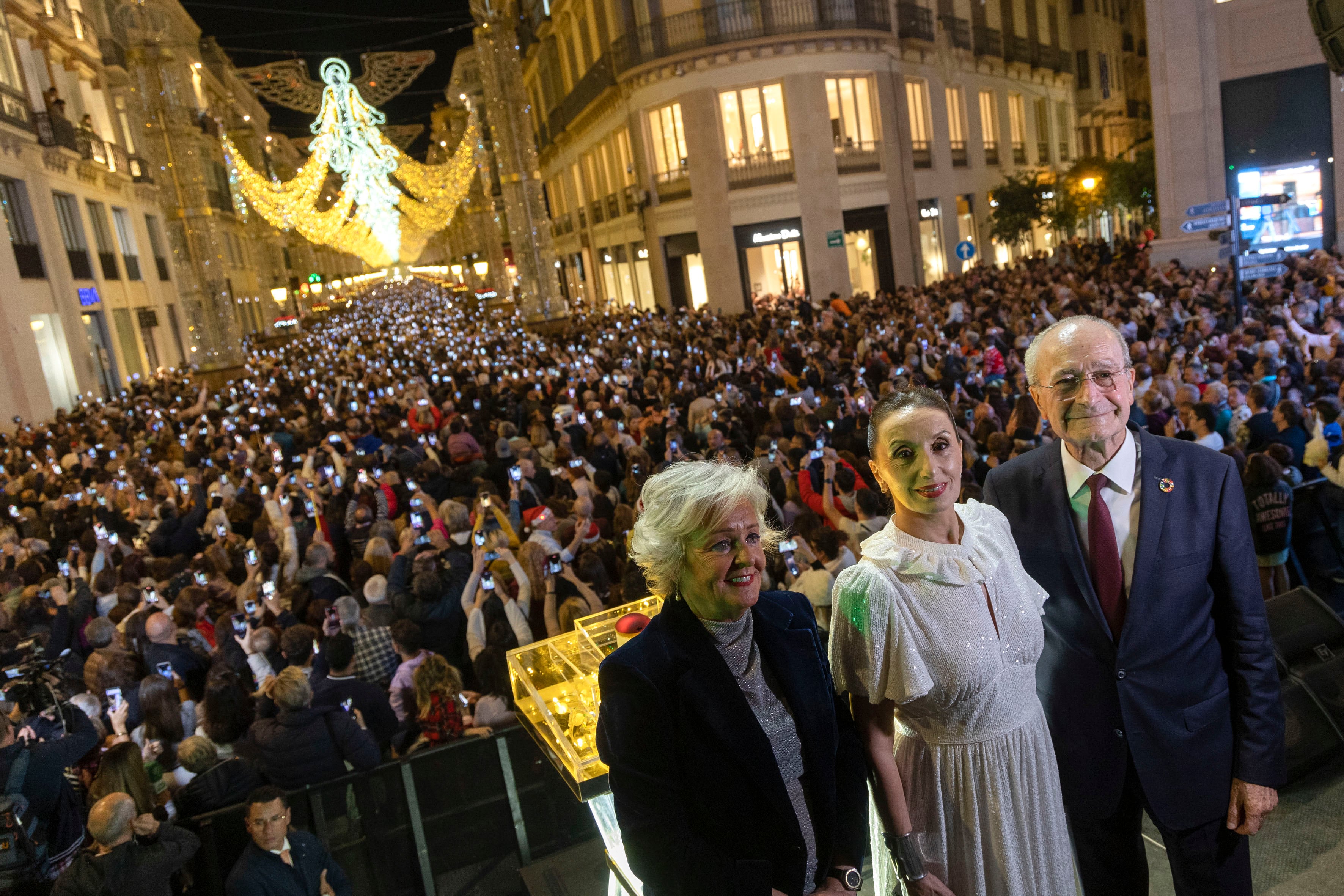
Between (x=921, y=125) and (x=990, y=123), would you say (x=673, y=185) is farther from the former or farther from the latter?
(x=990, y=123)

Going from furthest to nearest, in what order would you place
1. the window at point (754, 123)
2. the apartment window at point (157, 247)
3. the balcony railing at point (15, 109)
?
the apartment window at point (157, 247) → the window at point (754, 123) → the balcony railing at point (15, 109)

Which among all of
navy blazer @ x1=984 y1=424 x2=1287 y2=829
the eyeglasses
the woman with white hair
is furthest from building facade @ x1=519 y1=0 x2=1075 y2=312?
the woman with white hair

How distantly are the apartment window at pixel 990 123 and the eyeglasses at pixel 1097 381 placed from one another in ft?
118

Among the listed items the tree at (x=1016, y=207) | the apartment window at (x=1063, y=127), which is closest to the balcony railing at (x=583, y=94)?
the tree at (x=1016, y=207)

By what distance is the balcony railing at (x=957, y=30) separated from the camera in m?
32.7

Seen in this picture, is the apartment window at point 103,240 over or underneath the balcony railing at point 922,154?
over

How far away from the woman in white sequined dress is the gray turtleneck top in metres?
0.24

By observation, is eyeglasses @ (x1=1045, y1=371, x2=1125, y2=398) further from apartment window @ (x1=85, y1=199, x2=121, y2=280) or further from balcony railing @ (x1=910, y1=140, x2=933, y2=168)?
apartment window @ (x1=85, y1=199, x2=121, y2=280)

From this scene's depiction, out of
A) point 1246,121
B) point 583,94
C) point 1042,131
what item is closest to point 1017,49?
point 1042,131

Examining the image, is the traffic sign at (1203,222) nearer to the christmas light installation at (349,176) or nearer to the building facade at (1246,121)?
the building facade at (1246,121)

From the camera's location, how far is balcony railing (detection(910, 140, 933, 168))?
1250 inches

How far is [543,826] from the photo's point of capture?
493cm

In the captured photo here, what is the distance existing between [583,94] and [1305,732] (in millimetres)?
35815

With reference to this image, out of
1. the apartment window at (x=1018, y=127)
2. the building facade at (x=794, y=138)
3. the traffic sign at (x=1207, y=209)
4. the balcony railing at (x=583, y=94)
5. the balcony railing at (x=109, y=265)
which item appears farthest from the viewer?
the apartment window at (x=1018, y=127)
